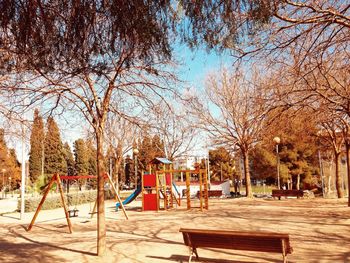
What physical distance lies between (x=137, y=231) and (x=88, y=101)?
506 centimetres

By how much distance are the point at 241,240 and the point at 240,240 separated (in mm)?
21

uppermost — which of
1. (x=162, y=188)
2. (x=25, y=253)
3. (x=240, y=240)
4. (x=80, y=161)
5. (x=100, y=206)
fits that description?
(x=80, y=161)

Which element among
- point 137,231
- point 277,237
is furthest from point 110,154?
point 277,237

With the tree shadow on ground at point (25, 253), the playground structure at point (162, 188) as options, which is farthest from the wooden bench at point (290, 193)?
the tree shadow on ground at point (25, 253)

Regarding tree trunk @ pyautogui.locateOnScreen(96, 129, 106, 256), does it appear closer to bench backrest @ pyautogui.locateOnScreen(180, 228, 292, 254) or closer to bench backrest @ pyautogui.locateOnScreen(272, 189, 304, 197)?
bench backrest @ pyautogui.locateOnScreen(180, 228, 292, 254)

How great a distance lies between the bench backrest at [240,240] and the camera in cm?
623

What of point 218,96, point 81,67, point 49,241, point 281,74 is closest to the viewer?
point 81,67

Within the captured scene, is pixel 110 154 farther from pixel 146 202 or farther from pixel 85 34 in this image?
pixel 85 34

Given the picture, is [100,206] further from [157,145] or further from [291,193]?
[291,193]

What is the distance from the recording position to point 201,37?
5000 millimetres

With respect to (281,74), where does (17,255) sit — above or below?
below

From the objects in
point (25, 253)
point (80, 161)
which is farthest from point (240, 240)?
point (80, 161)

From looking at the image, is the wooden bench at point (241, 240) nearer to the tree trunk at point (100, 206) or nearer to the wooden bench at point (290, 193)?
the tree trunk at point (100, 206)

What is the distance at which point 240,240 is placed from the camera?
6.60m
